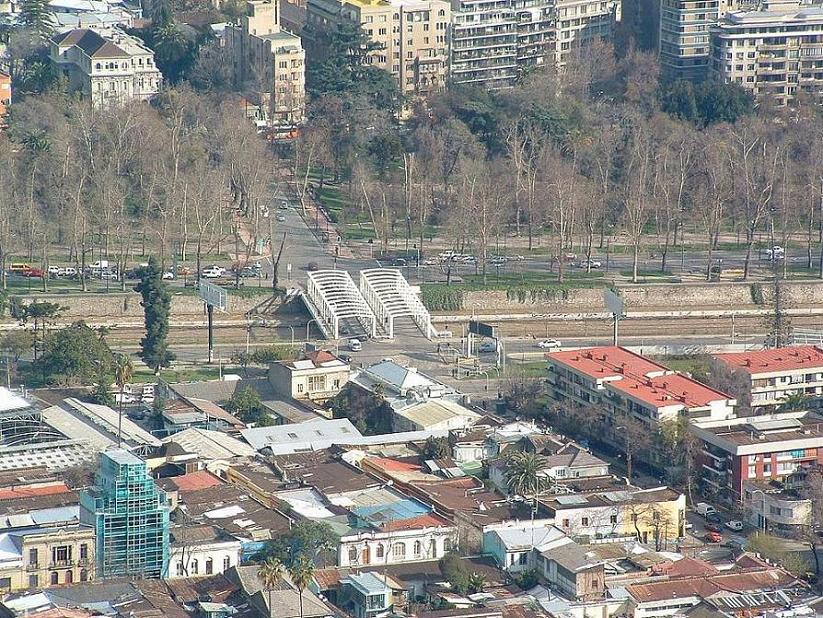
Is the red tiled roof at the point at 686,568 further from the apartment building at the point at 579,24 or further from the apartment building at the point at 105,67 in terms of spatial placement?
the apartment building at the point at 579,24

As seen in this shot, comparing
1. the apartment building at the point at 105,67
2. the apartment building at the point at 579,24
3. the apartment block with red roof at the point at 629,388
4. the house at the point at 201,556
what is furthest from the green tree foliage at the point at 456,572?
the apartment building at the point at 579,24

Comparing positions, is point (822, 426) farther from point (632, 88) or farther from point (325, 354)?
point (632, 88)

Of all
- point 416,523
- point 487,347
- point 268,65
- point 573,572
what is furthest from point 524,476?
point 268,65

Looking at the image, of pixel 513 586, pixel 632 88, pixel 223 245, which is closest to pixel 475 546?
pixel 513 586

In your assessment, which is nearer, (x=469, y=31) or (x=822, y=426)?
(x=822, y=426)

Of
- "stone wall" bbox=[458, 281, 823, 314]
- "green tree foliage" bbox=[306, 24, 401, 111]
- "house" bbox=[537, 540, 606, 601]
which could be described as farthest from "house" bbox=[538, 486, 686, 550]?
"green tree foliage" bbox=[306, 24, 401, 111]
